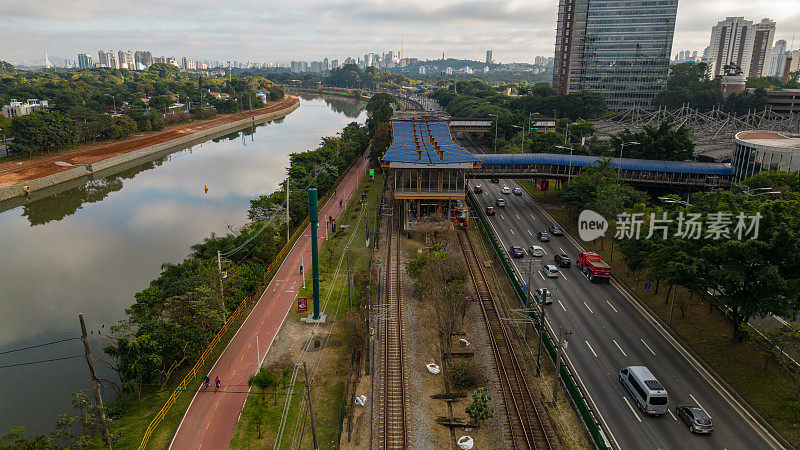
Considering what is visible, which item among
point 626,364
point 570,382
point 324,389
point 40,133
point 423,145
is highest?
point 423,145

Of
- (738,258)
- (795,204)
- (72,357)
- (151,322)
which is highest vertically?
(795,204)

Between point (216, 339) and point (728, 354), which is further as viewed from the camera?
point (216, 339)

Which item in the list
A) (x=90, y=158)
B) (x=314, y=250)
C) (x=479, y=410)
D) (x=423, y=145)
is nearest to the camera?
(x=479, y=410)

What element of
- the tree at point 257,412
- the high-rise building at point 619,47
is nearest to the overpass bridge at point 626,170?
the tree at point 257,412

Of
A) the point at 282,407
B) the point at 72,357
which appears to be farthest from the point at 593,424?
the point at 72,357

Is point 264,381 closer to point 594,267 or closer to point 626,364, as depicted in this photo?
point 626,364

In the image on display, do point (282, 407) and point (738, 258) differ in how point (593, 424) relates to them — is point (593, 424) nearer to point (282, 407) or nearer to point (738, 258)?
point (738, 258)

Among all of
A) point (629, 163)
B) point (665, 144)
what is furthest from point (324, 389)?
point (665, 144)
